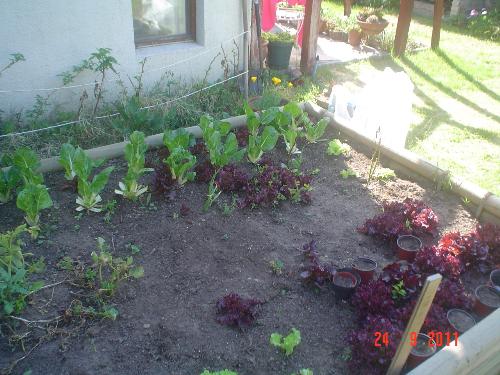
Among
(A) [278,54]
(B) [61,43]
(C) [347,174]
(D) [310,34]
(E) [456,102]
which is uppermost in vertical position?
(B) [61,43]

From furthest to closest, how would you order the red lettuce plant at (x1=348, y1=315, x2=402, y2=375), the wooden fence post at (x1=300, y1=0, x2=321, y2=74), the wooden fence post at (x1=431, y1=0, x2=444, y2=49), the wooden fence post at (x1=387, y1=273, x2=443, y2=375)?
1. the wooden fence post at (x1=431, y1=0, x2=444, y2=49)
2. the wooden fence post at (x1=300, y1=0, x2=321, y2=74)
3. the red lettuce plant at (x1=348, y1=315, x2=402, y2=375)
4. the wooden fence post at (x1=387, y1=273, x2=443, y2=375)

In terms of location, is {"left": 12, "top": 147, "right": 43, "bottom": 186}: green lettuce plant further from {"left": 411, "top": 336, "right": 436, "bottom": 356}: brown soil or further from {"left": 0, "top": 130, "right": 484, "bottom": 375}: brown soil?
{"left": 411, "top": 336, "right": 436, "bottom": 356}: brown soil

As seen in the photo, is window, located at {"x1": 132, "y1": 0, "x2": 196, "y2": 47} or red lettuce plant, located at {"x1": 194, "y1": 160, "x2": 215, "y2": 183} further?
window, located at {"x1": 132, "y1": 0, "x2": 196, "y2": 47}

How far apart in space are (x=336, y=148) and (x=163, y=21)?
9.91 ft

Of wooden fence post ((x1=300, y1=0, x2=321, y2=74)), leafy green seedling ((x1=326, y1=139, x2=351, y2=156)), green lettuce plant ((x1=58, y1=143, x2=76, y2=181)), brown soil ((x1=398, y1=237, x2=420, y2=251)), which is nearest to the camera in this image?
brown soil ((x1=398, y1=237, x2=420, y2=251))

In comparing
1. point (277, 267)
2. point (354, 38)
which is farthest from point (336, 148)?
point (354, 38)

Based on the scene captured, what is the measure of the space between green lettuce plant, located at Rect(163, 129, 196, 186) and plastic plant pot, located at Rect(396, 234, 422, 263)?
6.19 ft

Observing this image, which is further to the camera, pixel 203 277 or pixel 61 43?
pixel 61 43

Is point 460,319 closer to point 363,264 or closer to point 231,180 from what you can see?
point 363,264

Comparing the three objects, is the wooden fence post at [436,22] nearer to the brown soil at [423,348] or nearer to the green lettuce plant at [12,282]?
the brown soil at [423,348]

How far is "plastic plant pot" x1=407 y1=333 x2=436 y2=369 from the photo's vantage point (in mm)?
2787

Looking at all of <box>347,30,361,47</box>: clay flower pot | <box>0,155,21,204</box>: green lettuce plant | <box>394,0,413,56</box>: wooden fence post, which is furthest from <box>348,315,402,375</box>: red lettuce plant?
<box>347,30,361,47</box>: clay flower pot

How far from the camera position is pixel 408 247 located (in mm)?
3816

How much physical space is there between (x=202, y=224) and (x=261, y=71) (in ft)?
12.4
